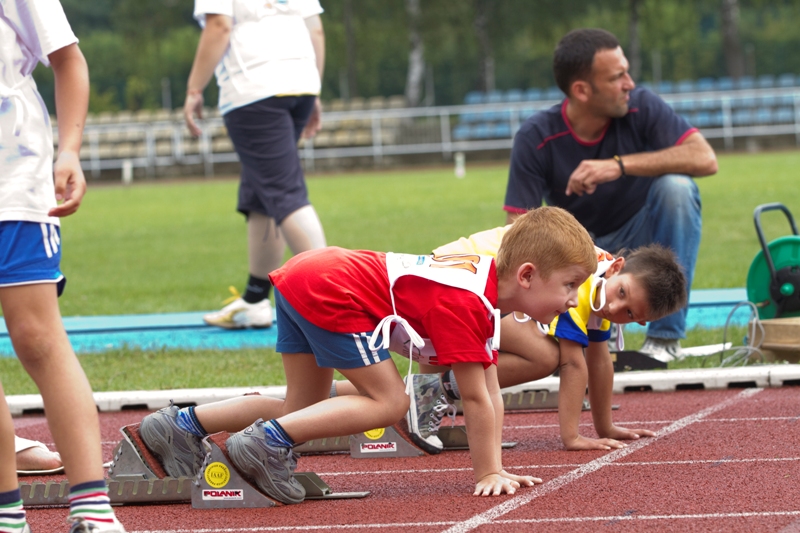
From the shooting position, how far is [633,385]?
5.12 metres

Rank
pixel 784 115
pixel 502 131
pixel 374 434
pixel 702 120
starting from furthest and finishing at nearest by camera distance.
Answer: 1. pixel 502 131
2. pixel 702 120
3. pixel 784 115
4. pixel 374 434

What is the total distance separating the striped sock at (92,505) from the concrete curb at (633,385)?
2.14 metres

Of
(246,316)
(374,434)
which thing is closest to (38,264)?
(374,434)

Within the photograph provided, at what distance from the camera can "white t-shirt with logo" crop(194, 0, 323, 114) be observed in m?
6.05

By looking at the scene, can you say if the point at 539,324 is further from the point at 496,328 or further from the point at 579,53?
the point at 579,53

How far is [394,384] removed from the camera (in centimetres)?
340

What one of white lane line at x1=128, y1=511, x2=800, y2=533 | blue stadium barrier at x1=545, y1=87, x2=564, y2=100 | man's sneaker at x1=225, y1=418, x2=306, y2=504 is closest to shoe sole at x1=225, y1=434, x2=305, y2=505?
man's sneaker at x1=225, y1=418, x2=306, y2=504

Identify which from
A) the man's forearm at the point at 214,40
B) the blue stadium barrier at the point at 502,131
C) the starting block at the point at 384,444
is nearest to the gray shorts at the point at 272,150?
the man's forearm at the point at 214,40

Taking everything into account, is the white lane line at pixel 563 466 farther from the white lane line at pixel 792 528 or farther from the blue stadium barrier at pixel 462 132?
the blue stadium barrier at pixel 462 132

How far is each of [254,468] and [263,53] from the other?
330 cm

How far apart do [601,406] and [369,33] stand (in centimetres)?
4212

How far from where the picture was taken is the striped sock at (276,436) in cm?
329

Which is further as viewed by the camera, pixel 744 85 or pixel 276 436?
pixel 744 85

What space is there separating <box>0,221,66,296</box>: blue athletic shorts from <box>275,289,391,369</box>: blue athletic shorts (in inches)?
35.6
